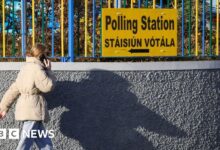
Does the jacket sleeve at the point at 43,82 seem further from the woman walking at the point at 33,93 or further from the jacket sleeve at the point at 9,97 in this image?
the jacket sleeve at the point at 9,97

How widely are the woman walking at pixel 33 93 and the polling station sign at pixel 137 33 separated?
3.59 feet

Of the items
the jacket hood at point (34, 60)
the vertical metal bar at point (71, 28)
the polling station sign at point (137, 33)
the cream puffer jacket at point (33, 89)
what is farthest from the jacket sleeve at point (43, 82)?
the polling station sign at point (137, 33)

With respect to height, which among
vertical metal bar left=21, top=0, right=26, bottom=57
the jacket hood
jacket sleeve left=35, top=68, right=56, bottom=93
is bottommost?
jacket sleeve left=35, top=68, right=56, bottom=93

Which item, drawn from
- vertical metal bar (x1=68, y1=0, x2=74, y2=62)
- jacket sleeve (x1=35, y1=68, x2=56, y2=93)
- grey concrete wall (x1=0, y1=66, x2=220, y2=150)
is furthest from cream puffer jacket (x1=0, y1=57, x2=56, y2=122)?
vertical metal bar (x1=68, y1=0, x2=74, y2=62)

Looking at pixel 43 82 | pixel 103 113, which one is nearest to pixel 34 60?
pixel 43 82

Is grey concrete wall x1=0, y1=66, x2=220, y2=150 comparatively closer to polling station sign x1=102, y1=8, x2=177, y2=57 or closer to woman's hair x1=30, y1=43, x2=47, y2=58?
polling station sign x1=102, y1=8, x2=177, y2=57

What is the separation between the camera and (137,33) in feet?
28.7

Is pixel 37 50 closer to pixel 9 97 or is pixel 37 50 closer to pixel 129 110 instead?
pixel 9 97

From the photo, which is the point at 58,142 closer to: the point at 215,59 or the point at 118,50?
the point at 118,50

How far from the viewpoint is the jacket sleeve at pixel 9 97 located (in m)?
8.00

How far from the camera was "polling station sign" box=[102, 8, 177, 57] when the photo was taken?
869 cm

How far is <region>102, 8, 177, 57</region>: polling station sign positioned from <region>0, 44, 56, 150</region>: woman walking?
109cm

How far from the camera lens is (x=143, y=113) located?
28.1 feet

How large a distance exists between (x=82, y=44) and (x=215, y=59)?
6.46 feet
